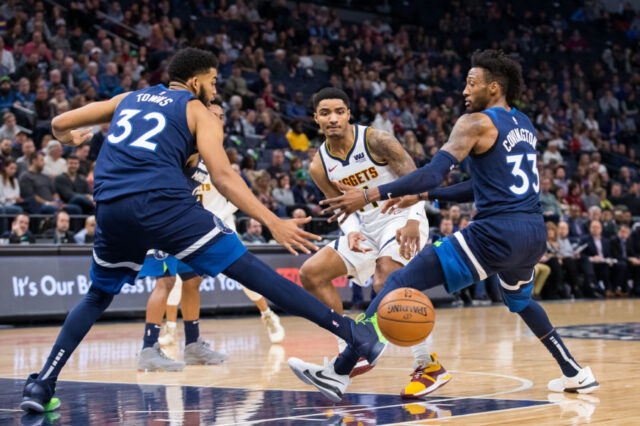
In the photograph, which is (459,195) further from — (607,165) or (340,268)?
(607,165)

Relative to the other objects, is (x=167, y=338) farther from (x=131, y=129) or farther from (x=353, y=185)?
(x=131, y=129)

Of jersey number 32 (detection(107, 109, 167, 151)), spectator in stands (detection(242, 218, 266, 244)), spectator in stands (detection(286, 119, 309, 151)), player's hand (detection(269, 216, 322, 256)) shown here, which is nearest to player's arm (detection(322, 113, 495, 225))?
player's hand (detection(269, 216, 322, 256))

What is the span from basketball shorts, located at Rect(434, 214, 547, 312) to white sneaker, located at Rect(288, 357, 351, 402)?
0.86 meters

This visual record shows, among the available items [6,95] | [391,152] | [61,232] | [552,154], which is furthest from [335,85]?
[391,152]

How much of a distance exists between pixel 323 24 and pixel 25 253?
14211 mm

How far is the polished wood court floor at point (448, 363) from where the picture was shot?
5309mm

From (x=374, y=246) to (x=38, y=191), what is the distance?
787cm

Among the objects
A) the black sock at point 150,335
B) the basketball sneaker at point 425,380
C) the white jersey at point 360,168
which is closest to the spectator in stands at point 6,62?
the black sock at point 150,335

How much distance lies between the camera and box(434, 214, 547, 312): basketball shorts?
18.2 ft

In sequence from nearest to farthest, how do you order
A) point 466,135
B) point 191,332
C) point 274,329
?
point 466,135 → point 191,332 → point 274,329

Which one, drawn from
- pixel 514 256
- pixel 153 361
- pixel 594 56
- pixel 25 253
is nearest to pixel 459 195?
pixel 514 256

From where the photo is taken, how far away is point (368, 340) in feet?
17.0

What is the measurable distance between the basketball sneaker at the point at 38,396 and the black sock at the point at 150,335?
2350mm

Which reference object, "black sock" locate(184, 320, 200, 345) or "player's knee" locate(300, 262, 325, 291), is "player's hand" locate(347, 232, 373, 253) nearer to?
"player's knee" locate(300, 262, 325, 291)
